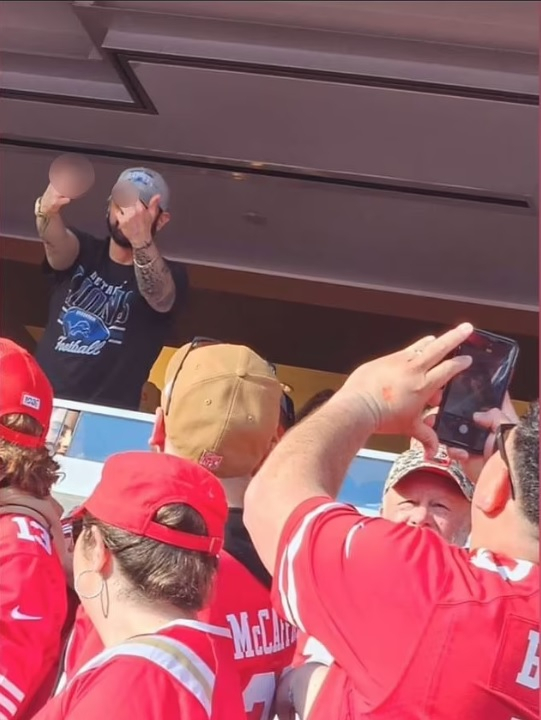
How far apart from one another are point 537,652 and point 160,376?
9.11 feet

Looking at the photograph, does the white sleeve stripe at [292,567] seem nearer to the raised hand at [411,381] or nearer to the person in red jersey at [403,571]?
the person in red jersey at [403,571]

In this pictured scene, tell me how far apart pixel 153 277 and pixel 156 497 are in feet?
5.59

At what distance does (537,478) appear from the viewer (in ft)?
3.64

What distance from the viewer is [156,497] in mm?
1316

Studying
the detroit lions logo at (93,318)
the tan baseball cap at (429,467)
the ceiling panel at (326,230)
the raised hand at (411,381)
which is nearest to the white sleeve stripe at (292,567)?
the raised hand at (411,381)

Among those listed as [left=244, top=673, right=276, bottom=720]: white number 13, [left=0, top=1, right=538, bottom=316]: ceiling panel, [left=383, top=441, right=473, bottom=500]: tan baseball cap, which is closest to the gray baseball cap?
[left=0, top=1, right=538, bottom=316]: ceiling panel

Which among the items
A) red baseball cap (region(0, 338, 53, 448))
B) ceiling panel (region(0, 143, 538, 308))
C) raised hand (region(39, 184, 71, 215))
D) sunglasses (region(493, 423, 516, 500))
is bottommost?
sunglasses (region(493, 423, 516, 500))

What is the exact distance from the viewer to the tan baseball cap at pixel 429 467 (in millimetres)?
1767

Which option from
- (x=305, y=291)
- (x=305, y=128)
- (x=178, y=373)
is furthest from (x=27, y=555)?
(x=305, y=291)

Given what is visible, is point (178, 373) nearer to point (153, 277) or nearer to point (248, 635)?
point (248, 635)

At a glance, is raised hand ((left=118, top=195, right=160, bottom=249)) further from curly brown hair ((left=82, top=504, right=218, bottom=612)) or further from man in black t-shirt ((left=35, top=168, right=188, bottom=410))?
curly brown hair ((left=82, top=504, right=218, bottom=612))

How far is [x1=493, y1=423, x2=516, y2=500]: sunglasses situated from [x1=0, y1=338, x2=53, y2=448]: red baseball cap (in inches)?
33.9

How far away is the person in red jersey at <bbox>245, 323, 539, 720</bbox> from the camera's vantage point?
3.31ft

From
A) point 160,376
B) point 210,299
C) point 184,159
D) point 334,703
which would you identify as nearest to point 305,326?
point 210,299
